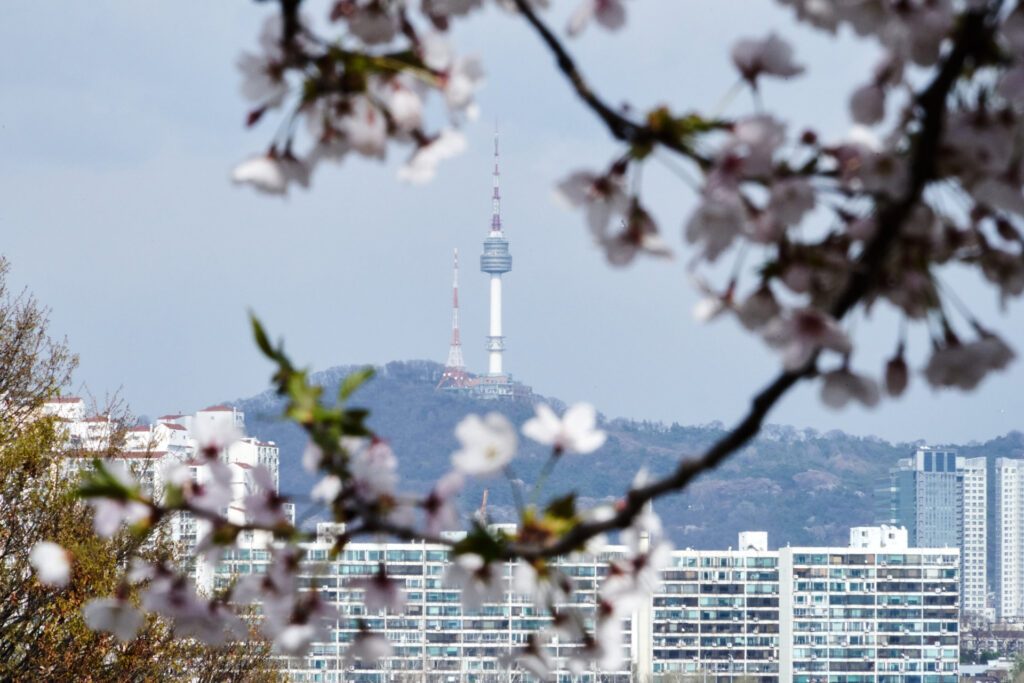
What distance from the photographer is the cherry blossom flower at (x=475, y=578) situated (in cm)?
86

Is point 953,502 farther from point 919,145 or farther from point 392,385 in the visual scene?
point 919,145

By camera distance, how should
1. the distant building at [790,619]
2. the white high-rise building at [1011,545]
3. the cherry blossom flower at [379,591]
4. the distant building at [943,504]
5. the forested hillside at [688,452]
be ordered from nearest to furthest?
1. the cherry blossom flower at [379,591]
2. the distant building at [790,619]
3. the forested hillside at [688,452]
4. the white high-rise building at [1011,545]
5. the distant building at [943,504]

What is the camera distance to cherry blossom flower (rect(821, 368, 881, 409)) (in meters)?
0.80

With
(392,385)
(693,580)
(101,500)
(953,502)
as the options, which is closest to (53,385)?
(101,500)

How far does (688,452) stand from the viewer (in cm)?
11200

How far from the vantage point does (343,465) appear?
0.87 m

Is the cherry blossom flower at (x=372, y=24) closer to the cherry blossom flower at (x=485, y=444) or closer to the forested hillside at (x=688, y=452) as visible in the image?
the cherry blossom flower at (x=485, y=444)

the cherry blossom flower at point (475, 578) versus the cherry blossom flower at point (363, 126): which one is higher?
the cherry blossom flower at point (363, 126)

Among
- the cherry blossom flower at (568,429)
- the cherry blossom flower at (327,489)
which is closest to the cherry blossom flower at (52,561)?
the cherry blossom flower at (327,489)

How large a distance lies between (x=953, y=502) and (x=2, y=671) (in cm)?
11466

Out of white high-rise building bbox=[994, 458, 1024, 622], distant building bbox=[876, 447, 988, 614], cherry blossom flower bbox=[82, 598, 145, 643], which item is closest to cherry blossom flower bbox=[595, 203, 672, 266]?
cherry blossom flower bbox=[82, 598, 145, 643]

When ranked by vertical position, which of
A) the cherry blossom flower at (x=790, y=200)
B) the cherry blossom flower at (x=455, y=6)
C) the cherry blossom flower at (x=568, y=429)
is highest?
the cherry blossom flower at (x=455, y=6)

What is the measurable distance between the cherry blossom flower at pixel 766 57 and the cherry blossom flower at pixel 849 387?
0.17 metres

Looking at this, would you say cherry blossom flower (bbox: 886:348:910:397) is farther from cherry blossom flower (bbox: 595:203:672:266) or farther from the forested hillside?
the forested hillside
